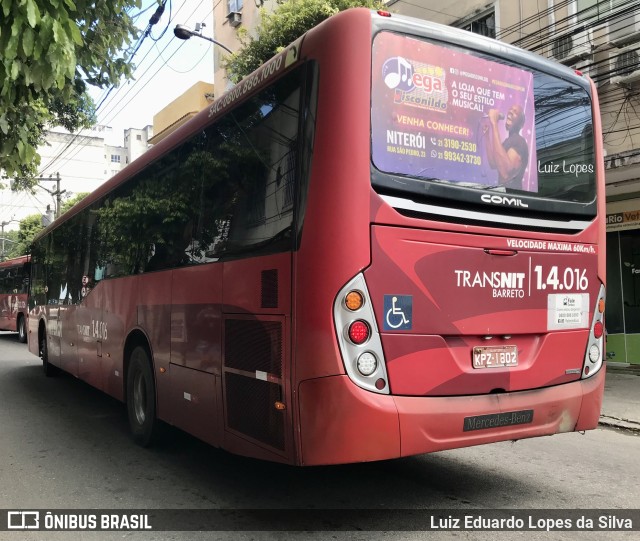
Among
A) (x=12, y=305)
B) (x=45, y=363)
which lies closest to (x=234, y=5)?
(x=12, y=305)

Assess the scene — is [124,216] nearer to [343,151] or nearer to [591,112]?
[343,151]

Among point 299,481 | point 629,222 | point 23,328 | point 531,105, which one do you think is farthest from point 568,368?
point 23,328

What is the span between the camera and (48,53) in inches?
140

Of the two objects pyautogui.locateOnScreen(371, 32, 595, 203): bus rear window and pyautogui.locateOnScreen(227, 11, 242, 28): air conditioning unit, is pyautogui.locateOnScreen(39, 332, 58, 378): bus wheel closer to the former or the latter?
pyautogui.locateOnScreen(371, 32, 595, 203): bus rear window

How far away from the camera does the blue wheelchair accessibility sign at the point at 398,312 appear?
10.8 feet

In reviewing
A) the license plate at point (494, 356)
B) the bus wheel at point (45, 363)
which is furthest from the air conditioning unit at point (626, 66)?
the bus wheel at point (45, 363)

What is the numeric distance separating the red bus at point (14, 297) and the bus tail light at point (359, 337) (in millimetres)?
19061

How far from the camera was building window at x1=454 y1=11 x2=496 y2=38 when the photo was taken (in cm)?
1246

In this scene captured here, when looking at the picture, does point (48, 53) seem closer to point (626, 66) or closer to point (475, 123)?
point (475, 123)

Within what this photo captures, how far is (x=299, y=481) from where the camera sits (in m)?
4.56

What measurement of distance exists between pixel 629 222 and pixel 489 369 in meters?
8.48

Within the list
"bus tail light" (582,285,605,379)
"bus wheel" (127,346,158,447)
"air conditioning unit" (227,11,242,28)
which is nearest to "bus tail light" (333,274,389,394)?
"bus tail light" (582,285,605,379)

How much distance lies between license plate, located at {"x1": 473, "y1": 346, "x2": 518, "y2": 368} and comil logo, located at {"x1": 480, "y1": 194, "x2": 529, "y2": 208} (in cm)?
96

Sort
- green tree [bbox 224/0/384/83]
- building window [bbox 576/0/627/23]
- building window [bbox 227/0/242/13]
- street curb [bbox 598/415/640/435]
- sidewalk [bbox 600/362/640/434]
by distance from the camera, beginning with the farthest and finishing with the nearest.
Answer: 1. building window [bbox 227/0/242/13]
2. green tree [bbox 224/0/384/83]
3. building window [bbox 576/0/627/23]
4. sidewalk [bbox 600/362/640/434]
5. street curb [bbox 598/415/640/435]
